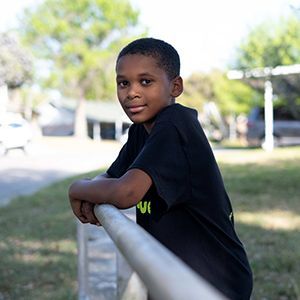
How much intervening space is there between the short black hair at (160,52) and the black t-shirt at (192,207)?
0.40ft

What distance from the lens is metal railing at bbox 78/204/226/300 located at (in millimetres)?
742

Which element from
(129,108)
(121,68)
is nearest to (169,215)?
(129,108)

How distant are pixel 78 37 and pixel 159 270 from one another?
1944 inches

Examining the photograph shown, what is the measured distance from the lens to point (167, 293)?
2.56 feet

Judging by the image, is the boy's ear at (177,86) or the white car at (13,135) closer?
the boy's ear at (177,86)

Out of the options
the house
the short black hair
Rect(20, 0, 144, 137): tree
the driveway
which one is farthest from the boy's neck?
the house

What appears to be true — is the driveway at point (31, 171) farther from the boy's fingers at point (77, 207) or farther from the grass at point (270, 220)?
the boy's fingers at point (77, 207)

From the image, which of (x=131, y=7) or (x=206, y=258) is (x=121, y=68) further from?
(x=131, y=7)

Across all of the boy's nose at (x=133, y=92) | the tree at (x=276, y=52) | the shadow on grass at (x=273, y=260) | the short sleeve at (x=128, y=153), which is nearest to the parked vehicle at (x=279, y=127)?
the tree at (x=276, y=52)

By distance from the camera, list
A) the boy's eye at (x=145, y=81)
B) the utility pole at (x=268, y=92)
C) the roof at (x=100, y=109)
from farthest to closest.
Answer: the roof at (x=100, y=109)
the utility pole at (x=268, y=92)
the boy's eye at (x=145, y=81)

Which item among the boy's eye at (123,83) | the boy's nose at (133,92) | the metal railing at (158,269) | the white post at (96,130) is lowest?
the white post at (96,130)

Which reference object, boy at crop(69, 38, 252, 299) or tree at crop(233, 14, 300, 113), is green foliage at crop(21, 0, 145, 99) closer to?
tree at crop(233, 14, 300, 113)

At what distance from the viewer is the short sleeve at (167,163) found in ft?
5.46

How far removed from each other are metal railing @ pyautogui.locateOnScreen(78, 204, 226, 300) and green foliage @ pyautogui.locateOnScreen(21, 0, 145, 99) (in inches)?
1882
